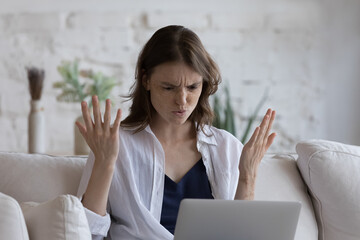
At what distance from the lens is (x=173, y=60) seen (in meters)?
1.86

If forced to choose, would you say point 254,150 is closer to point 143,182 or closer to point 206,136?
point 206,136

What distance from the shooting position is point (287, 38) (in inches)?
151

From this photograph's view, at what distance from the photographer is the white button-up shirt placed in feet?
5.93

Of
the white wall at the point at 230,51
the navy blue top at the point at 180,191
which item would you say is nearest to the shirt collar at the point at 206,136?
the navy blue top at the point at 180,191

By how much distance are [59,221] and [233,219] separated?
0.44 m

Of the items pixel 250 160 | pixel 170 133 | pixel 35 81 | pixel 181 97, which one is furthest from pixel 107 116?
pixel 35 81

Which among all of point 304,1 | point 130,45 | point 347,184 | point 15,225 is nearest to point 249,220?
point 15,225

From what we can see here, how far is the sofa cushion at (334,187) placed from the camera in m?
1.95

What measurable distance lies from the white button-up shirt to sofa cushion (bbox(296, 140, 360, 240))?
0.27 m

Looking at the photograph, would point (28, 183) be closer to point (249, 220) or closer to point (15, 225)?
point (15, 225)

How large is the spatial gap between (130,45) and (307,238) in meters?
2.05

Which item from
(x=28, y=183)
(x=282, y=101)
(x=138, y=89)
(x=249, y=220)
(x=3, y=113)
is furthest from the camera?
(x=282, y=101)

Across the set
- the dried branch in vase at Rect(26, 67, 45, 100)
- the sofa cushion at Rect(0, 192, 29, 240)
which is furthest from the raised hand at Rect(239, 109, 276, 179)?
the dried branch in vase at Rect(26, 67, 45, 100)

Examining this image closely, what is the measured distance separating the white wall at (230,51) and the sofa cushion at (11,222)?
85.7 inches
